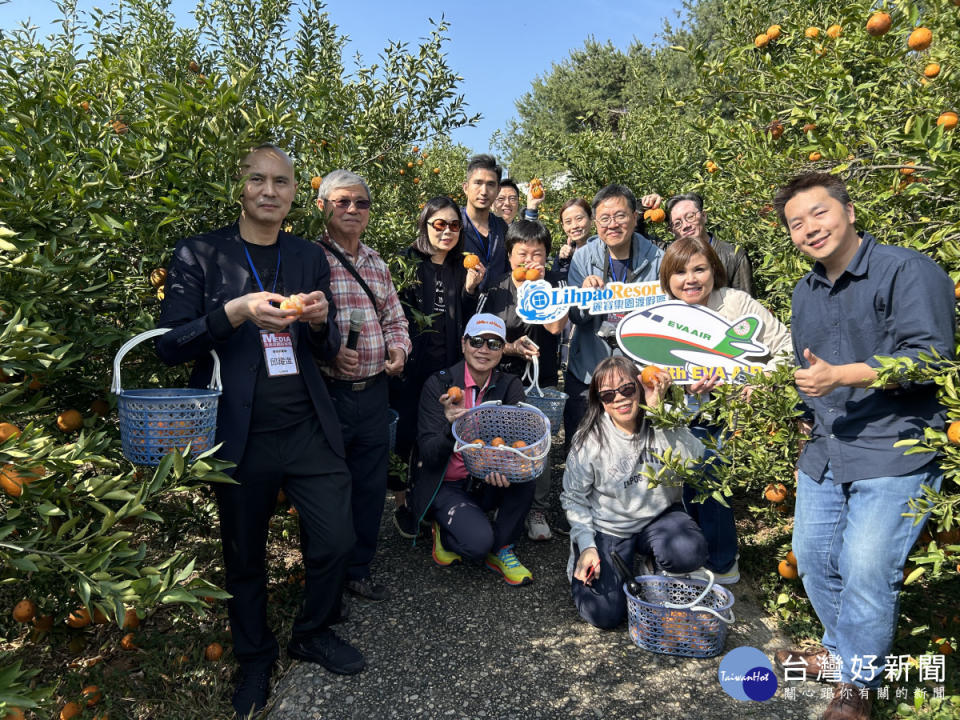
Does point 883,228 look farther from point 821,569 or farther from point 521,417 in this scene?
point 521,417

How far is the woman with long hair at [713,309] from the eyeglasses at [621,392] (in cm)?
27

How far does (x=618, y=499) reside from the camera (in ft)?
10.5

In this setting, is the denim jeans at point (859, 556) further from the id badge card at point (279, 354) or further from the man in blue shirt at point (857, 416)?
the id badge card at point (279, 354)

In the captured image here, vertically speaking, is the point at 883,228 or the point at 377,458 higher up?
the point at 883,228

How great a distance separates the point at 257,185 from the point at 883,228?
2292 millimetres

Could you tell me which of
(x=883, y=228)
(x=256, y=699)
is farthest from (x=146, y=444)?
(x=883, y=228)

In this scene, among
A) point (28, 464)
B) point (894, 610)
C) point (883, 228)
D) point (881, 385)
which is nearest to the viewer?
point (28, 464)

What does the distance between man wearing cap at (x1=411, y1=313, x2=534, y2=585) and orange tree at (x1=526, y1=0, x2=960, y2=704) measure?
4.20 feet

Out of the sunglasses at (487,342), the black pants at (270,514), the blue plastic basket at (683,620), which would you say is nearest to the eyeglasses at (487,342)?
the sunglasses at (487,342)

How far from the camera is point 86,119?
2.30 meters

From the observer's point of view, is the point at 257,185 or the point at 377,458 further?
the point at 377,458

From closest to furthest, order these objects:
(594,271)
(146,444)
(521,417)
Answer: (146,444) < (521,417) < (594,271)
